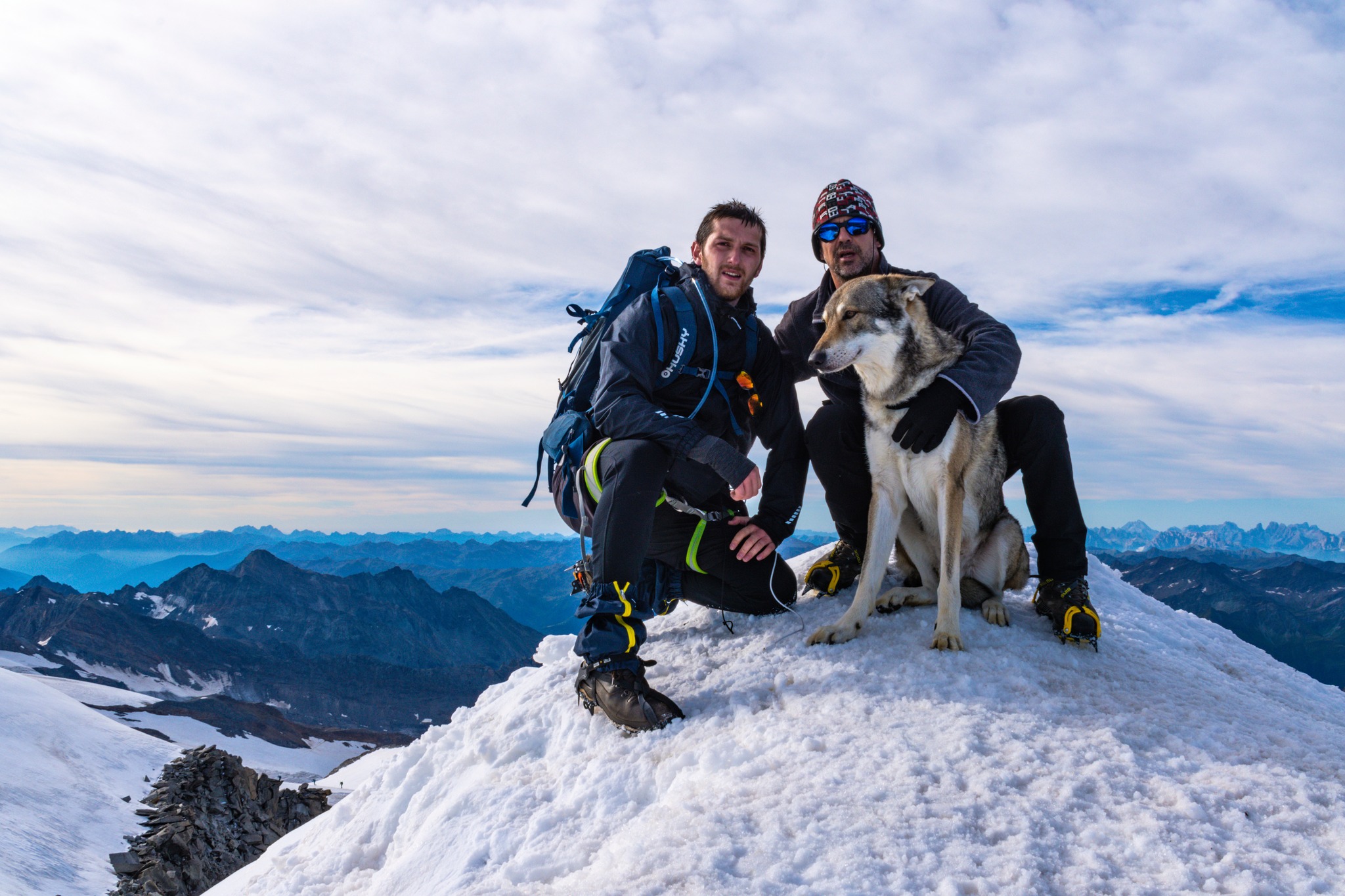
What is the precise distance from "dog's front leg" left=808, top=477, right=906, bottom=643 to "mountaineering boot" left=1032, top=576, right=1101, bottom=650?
4.24 feet

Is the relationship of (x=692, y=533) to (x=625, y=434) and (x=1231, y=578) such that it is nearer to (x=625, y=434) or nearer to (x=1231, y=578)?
(x=625, y=434)

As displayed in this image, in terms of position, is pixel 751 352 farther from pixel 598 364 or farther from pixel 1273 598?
pixel 1273 598

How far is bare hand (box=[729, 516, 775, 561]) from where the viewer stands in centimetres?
551

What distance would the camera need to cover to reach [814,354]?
5090 millimetres

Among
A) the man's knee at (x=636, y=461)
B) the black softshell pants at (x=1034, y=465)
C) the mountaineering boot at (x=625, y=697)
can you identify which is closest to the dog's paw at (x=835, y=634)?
the black softshell pants at (x=1034, y=465)

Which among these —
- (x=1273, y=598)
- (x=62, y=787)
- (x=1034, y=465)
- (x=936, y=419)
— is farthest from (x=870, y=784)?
(x=1273, y=598)

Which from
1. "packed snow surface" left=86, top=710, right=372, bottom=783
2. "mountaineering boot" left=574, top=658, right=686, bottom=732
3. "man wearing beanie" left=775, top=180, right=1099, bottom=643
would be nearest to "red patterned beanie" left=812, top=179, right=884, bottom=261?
"man wearing beanie" left=775, top=180, right=1099, bottom=643

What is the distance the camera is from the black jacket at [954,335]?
16.5 feet

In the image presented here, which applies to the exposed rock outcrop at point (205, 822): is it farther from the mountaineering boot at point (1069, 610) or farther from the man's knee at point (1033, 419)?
the man's knee at point (1033, 419)

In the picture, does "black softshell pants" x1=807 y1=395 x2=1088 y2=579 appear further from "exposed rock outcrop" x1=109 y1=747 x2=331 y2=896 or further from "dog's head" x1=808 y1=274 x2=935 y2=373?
"exposed rock outcrop" x1=109 y1=747 x2=331 y2=896

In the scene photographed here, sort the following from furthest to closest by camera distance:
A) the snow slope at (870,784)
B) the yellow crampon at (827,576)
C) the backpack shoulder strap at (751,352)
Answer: the yellow crampon at (827,576) < the backpack shoulder strap at (751,352) < the snow slope at (870,784)

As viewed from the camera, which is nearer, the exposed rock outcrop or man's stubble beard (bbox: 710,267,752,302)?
man's stubble beard (bbox: 710,267,752,302)

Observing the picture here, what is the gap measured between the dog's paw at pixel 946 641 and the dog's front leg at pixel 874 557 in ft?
1.81

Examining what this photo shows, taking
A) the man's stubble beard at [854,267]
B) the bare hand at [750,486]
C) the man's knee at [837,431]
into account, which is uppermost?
the man's stubble beard at [854,267]
